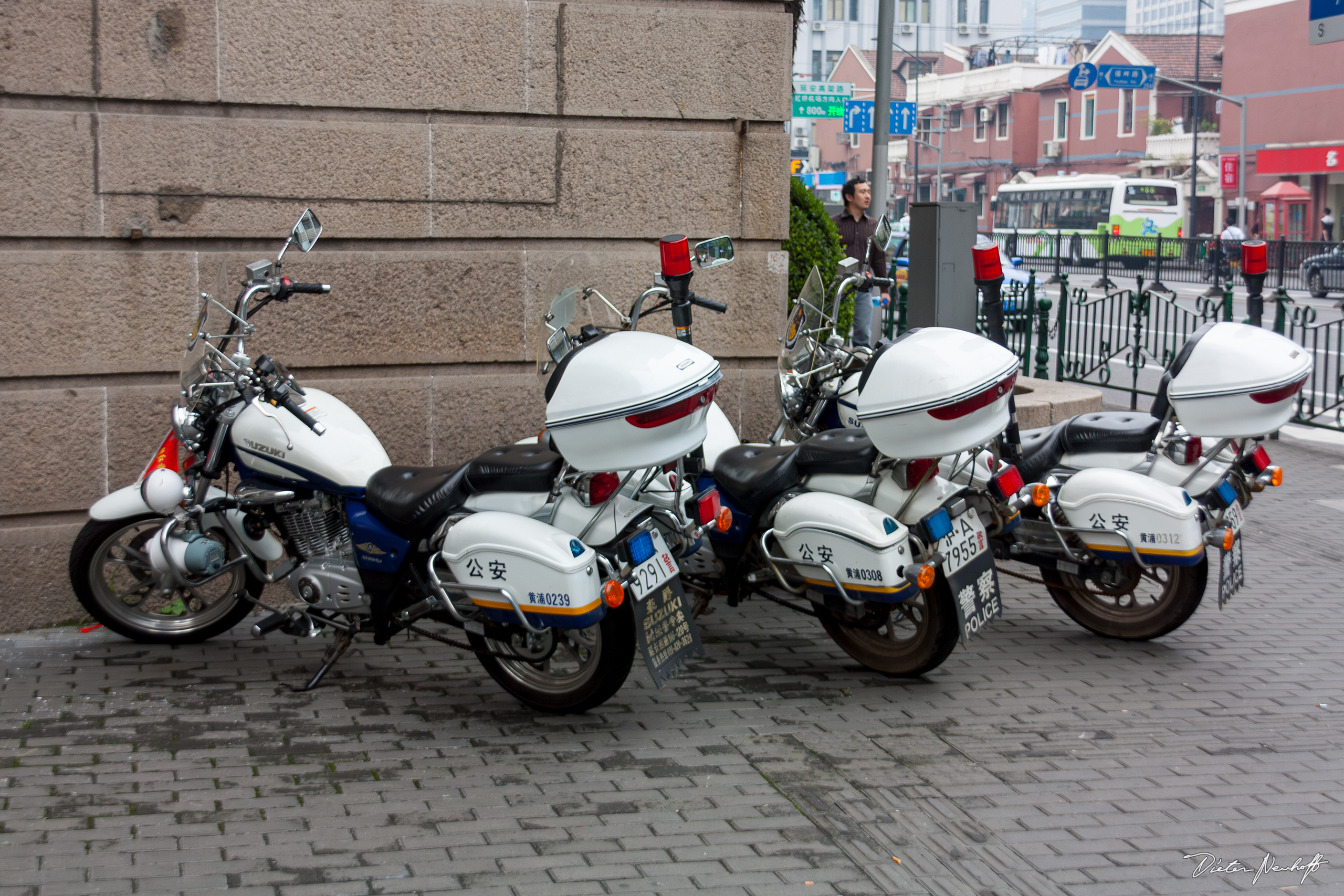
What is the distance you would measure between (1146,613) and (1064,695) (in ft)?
2.67

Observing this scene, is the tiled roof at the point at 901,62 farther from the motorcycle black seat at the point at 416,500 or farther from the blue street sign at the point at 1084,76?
the motorcycle black seat at the point at 416,500

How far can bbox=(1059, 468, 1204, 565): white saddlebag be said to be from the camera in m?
5.50

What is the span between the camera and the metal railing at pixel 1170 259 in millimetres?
30109

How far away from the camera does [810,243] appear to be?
9031 mm

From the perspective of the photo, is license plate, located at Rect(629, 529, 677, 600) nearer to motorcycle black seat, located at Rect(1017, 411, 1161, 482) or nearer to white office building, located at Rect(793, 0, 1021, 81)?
motorcycle black seat, located at Rect(1017, 411, 1161, 482)

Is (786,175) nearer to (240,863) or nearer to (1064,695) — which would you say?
(1064,695)

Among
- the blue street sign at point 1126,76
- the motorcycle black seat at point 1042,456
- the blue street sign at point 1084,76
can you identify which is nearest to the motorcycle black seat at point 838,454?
the motorcycle black seat at point 1042,456

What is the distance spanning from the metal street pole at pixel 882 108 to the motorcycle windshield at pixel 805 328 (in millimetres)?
6719

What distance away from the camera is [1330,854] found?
3951 mm

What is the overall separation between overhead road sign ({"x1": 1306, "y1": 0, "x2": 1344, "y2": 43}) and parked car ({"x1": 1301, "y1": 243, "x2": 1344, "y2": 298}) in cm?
1993

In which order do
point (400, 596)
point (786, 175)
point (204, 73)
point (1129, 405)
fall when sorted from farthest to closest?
point (1129, 405) → point (786, 175) → point (204, 73) → point (400, 596)

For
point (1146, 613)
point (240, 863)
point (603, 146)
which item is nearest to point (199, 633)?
point (240, 863)

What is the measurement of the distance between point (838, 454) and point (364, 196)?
8.93 feet

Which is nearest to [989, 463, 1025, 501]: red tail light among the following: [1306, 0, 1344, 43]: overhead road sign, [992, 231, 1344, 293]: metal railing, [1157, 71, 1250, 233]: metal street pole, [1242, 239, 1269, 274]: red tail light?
[1242, 239, 1269, 274]: red tail light
